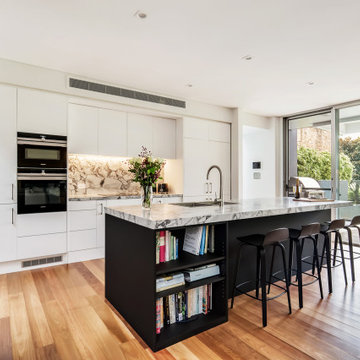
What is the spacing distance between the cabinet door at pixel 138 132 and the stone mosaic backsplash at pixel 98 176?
0.35m

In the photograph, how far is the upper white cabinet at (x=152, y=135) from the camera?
16.1 ft

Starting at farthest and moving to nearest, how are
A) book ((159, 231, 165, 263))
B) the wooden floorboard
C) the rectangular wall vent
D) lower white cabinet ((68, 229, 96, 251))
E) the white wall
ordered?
the white wall
lower white cabinet ((68, 229, 96, 251))
the rectangular wall vent
book ((159, 231, 165, 263))
the wooden floorboard

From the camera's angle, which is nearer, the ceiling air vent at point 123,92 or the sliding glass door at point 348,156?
the ceiling air vent at point 123,92

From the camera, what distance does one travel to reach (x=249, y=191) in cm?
711

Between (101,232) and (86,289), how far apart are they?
1.33 meters

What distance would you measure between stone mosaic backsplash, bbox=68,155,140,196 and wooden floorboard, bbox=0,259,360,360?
203 cm

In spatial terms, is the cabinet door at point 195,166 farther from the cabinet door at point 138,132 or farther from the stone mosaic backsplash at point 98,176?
the stone mosaic backsplash at point 98,176

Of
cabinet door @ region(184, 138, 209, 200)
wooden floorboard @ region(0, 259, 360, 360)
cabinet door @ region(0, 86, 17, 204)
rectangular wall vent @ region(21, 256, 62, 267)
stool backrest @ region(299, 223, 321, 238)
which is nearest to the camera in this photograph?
wooden floorboard @ region(0, 259, 360, 360)

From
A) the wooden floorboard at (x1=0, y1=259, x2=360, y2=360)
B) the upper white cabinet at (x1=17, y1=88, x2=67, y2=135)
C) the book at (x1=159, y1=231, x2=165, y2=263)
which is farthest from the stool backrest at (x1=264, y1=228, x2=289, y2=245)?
the upper white cabinet at (x1=17, y1=88, x2=67, y2=135)

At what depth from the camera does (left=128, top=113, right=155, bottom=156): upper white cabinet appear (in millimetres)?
4891

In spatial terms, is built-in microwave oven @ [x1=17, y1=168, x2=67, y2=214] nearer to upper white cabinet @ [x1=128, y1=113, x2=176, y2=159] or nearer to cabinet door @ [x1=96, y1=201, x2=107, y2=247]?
cabinet door @ [x1=96, y1=201, x2=107, y2=247]

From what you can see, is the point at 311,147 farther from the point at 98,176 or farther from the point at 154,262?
the point at 154,262

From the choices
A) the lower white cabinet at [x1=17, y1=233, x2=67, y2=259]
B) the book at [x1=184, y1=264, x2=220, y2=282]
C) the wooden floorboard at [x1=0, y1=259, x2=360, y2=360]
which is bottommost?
the wooden floorboard at [x1=0, y1=259, x2=360, y2=360]

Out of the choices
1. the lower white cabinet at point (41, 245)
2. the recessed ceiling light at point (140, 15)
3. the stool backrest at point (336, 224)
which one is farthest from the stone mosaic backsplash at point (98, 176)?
the stool backrest at point (336, 224)
